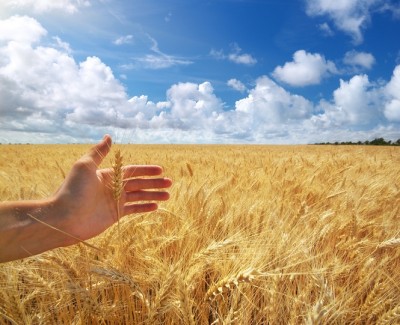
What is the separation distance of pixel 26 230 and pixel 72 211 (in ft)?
0.68

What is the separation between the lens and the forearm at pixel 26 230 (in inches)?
52.1

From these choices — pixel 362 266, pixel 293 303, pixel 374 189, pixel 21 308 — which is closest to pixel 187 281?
pixel 293 303

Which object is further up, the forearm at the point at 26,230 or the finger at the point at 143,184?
the finger at the point at 143,184

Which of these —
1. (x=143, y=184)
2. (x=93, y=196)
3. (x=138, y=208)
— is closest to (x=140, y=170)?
Result: (x=143, y=184)

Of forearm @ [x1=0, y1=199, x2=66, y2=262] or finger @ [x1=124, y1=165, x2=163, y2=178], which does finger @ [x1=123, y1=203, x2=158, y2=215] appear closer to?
finger @ [x1=124, y1=165, x2=163, y2=178]

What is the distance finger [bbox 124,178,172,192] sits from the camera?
1.82m

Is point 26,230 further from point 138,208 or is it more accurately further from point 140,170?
point 140,170

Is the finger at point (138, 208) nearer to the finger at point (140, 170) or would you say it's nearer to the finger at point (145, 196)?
the finger at point (145, 196)

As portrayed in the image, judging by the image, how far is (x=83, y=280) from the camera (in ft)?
4.25

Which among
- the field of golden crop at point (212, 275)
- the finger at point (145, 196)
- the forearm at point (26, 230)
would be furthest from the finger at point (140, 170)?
the forearm at point (26, 230)

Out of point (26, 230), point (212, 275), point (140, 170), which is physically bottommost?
point (212, 275)

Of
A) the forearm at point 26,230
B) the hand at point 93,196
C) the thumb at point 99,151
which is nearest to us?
the forearm at point 26,230

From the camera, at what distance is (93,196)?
1.60 m

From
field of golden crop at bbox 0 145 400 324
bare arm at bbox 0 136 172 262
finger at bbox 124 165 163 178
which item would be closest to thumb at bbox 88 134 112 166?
bare arm at bbox 0 136 172 262
